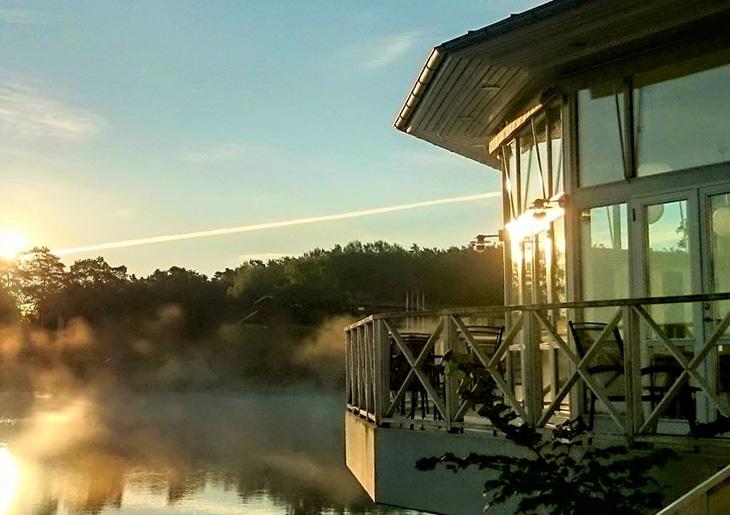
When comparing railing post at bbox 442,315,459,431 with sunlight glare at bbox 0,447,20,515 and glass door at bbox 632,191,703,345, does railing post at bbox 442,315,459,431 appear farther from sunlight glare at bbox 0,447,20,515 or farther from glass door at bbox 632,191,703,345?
sunlight glare at bbox 0,447,20,515

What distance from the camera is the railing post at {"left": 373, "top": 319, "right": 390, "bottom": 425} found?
9.06 metres

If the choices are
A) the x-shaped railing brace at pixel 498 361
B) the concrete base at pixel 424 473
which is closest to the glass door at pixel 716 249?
the x-shaped railing brace at pixel 498 361

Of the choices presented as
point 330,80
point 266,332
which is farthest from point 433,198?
point 266,332

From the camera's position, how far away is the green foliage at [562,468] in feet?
21.3

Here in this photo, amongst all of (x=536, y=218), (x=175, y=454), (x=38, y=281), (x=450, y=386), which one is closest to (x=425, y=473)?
(x=450, y=386)

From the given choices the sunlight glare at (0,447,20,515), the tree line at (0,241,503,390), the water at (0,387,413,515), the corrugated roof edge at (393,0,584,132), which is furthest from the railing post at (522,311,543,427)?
the sunlight glare at (0,447,20,515)

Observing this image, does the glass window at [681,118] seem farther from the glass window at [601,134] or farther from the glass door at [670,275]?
the glass door at [670,275]

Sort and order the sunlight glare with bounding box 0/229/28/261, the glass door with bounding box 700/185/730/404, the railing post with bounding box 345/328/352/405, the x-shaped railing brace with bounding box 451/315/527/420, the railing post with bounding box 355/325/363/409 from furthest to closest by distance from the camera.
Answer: the sunlight glare with bounding box 0/229/28/261, the railing post with bounding box 345/328/352/405, the railing post with bounding box 355/325/363/409, the glass door with bounding box 700/185/730/404, the x-shaped railing brace with bounding box 451/315/527/420

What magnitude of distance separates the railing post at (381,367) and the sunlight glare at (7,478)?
4952 centimetres

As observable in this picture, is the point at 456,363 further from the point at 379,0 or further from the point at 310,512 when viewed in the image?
the point at 310,512

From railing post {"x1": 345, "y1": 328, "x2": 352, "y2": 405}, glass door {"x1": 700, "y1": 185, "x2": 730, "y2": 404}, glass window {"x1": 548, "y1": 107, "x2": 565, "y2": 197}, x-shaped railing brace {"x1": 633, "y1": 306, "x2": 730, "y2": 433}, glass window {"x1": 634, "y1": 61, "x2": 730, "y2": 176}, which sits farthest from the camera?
railing post {"x1": 345, "y1": 328, "x2": 352, "y2": 405}

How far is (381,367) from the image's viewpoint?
9.12 metres

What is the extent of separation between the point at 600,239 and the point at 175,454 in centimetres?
6185

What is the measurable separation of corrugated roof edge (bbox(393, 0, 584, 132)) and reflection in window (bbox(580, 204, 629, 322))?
177 cm
